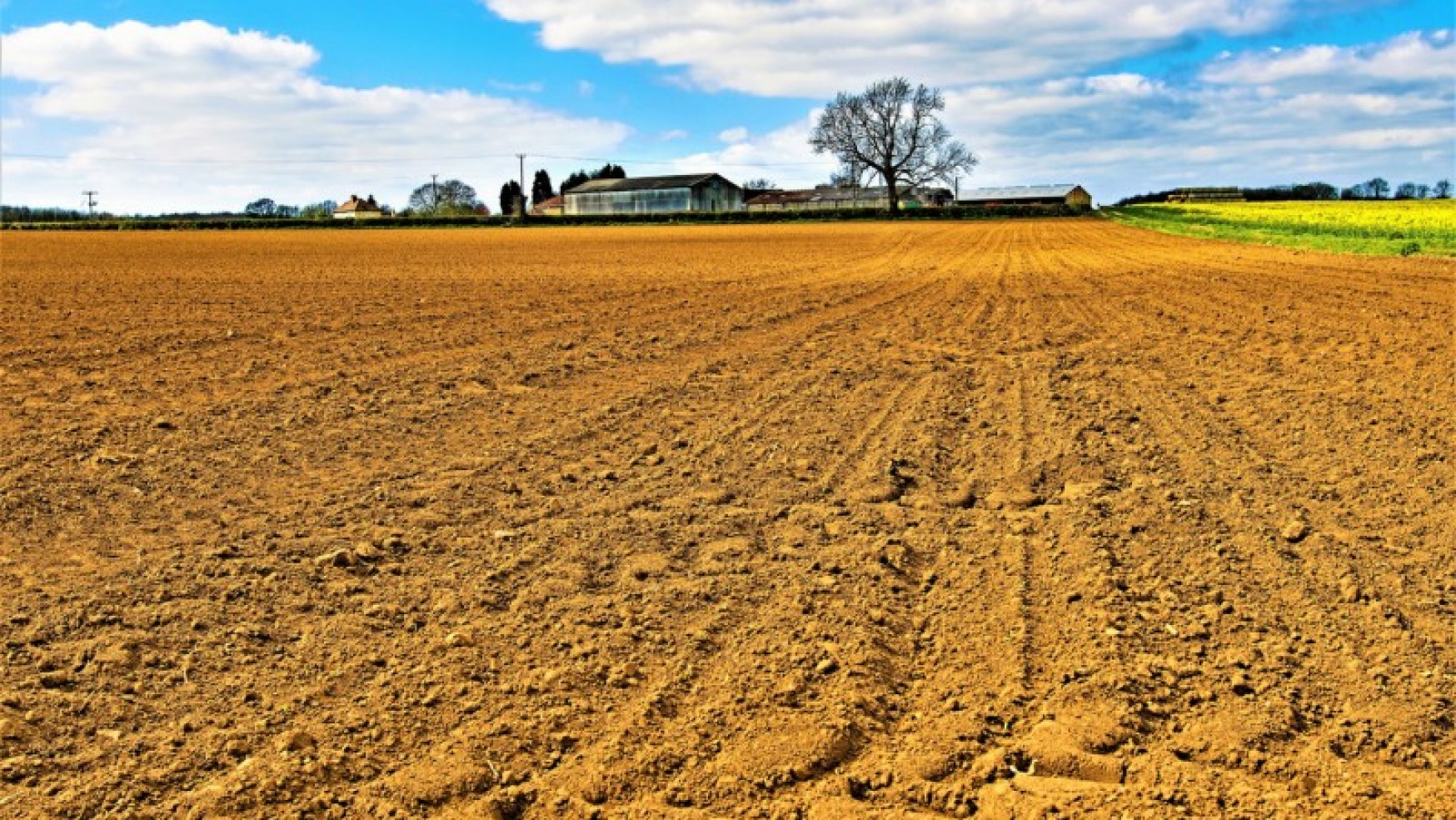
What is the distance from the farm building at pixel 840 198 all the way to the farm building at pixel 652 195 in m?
4.56

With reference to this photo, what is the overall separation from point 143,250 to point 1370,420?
46.3m

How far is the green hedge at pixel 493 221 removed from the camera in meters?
84.8

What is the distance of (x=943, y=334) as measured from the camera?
45.0ft

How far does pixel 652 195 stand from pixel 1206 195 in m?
61.9

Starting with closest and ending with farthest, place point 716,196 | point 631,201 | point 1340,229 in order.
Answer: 1. point 1340,229
2. point 631,201
3. point 716,196

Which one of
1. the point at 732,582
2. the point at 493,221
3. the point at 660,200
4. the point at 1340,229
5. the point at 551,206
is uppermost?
the point at 660,200

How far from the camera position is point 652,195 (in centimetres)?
12231

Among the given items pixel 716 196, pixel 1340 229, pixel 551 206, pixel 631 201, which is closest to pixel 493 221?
pixel 631 201

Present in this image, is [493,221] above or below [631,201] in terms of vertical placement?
below

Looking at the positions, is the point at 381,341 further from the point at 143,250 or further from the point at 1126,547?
the point at 143,250

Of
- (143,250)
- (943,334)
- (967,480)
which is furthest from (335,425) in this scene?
(143,250)

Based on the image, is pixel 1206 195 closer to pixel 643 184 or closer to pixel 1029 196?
pixel 1029 196

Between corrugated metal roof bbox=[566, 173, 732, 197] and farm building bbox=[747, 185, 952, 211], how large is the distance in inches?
317

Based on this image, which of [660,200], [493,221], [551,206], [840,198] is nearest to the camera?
[493,221]
